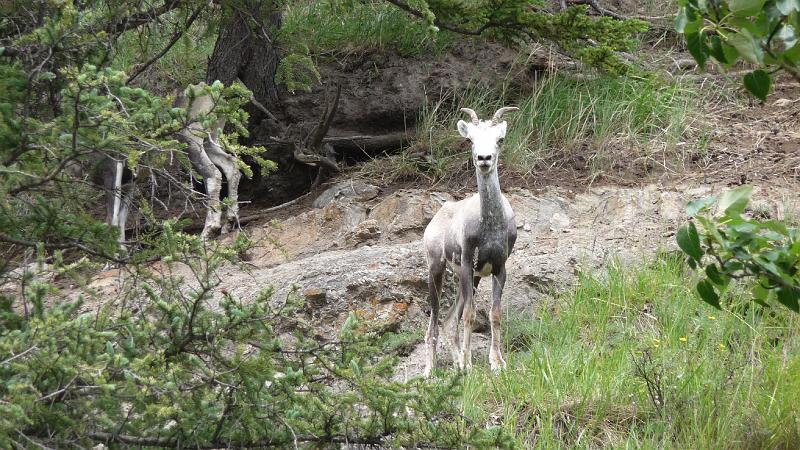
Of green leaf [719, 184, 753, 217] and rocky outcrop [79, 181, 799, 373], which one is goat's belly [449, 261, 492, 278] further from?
green leaf [719, 184, 753, 217]

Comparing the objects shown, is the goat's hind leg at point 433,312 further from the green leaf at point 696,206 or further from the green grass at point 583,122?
the green leaf at point 696,206

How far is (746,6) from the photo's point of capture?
353 centimetres

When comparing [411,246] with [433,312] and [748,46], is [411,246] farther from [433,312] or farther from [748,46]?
[748,46]

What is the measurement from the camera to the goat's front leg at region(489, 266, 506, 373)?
7.50 metres

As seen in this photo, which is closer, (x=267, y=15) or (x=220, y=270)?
(x=267, y=15)

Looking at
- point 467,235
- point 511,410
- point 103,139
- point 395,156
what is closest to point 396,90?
point 395,156

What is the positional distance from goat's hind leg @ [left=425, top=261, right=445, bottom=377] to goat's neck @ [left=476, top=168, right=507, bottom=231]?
28.1 inches

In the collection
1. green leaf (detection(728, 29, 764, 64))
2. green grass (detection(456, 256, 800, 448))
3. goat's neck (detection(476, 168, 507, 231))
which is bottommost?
green grass (detection(456, 256, 800, 448))

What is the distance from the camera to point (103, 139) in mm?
4207

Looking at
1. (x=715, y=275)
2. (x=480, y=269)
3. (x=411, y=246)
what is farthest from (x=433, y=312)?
(x=715, y=275)

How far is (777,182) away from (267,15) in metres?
5.47

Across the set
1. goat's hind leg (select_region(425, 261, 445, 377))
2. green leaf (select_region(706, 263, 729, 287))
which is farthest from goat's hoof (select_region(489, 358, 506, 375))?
green leaf (select_region(706, 263, 729, 287))

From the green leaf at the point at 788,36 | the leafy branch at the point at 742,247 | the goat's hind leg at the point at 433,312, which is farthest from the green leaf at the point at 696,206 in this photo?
the goat's hind leg at the point at 433,312

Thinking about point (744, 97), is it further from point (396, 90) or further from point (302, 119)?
point (302, 119)
